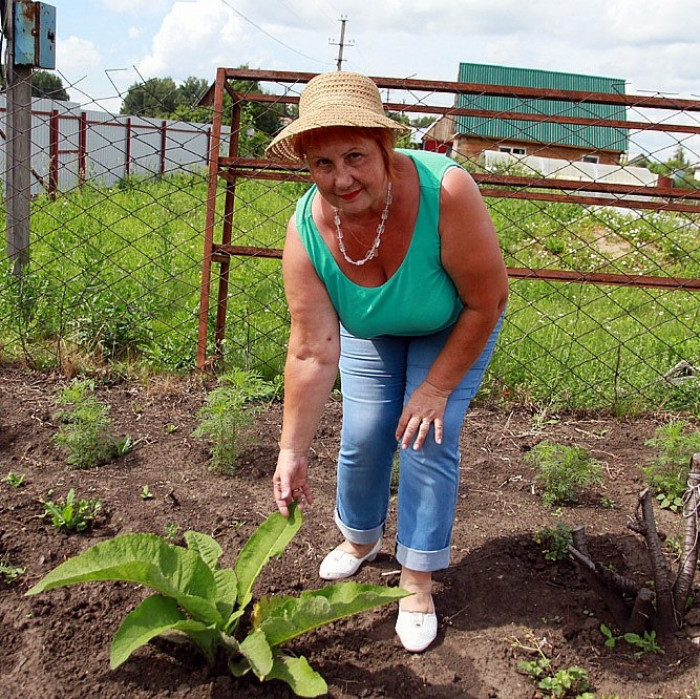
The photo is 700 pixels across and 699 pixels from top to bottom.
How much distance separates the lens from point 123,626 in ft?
6.16

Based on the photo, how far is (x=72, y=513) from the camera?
2686 millimetres

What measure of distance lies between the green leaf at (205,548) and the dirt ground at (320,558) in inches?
9.3

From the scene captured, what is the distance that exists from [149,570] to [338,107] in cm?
118

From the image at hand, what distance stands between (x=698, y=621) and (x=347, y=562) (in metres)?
1.04

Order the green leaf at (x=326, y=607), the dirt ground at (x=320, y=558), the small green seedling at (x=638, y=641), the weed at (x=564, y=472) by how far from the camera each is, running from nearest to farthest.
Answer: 1. the green leaf at (x=326, y=607)
2. the dirt ground at (x=320, y=558)
3. the small green seedling at (x=638, y=641)
4. the weed at (x=564, y=472)

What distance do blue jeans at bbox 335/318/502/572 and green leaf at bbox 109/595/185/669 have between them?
0.67m

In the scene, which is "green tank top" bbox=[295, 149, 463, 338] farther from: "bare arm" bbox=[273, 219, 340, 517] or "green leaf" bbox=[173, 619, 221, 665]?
"green leaf" bbox=[173, 619, 221, 665]

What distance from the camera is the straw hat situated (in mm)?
1817

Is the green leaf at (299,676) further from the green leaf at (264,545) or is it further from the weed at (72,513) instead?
the weed at (72,513)

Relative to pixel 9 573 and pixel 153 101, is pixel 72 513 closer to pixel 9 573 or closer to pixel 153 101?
pixel 9 573

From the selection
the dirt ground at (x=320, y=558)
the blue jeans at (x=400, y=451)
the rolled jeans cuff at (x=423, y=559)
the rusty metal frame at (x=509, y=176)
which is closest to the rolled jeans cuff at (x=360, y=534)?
the blue jeans at (x=400, y=451)

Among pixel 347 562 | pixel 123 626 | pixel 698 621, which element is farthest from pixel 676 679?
pixel 123 626

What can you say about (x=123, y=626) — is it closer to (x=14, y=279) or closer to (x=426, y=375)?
(x=426, y=375)

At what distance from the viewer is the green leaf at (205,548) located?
88.7 inches
